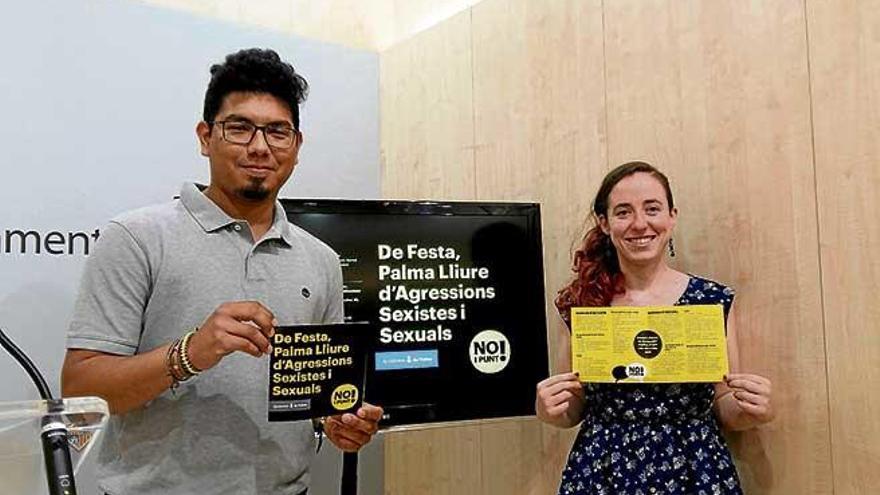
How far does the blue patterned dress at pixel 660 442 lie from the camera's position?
191cm

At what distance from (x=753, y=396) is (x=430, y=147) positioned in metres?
1.68

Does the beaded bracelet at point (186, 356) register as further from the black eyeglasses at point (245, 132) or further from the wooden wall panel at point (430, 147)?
the wooden wall panel at point (430, 147)

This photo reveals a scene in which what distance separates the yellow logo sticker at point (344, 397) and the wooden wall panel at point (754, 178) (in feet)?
3.31

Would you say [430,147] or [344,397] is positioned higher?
[430,147]

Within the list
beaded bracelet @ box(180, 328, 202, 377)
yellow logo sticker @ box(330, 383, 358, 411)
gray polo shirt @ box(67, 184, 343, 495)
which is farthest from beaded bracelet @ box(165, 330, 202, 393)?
yellow logo sticker @ box(330, 383, 358, 411)

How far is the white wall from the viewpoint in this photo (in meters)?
2.50

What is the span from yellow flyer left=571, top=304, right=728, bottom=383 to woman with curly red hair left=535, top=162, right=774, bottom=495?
7 cm

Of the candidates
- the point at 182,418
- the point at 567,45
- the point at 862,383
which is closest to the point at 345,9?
the point at 567,45

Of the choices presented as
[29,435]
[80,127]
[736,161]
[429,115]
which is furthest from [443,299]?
[29,435]

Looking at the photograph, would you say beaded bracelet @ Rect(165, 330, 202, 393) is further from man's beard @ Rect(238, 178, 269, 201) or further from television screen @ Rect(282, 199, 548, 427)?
television screen @ Rect(282, 199, 548, 427)

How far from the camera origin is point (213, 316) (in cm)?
149

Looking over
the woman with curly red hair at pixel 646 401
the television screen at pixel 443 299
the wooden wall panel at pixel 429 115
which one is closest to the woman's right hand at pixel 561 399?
the woman with curly red hair at pixel 646 401

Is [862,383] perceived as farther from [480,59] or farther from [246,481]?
[480,59]

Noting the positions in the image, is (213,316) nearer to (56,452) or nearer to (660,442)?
(56,452)
